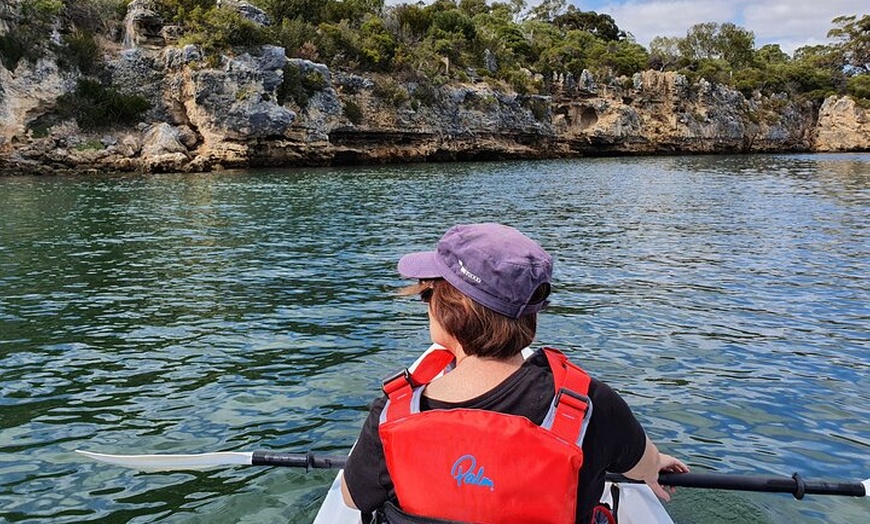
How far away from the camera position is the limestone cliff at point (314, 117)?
115ft

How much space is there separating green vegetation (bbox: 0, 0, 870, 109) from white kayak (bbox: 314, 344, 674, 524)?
38647mm

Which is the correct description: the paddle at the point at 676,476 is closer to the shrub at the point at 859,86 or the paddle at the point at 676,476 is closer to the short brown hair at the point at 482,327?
the short brown hair at the point at 482,327

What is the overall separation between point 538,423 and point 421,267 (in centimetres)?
73

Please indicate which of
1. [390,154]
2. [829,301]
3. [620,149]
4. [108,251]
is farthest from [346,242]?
[620,149]

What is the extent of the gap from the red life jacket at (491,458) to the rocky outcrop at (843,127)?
276 feet

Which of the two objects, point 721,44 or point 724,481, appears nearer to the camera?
point 724,481

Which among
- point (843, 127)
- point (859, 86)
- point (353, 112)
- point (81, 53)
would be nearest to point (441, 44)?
point (353, 112)

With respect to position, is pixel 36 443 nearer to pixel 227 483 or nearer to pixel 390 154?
pixel 227 483

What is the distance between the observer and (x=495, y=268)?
2348 mm

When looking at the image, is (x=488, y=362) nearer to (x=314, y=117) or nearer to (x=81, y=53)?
(x=314, y=117)

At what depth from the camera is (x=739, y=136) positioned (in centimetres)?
6975

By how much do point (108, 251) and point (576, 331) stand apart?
A: 999 cm

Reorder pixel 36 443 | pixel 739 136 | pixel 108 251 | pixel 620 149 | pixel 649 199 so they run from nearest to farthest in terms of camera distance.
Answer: pixel 36 443 < pixel 108 251 < pixel 649 199 < pixel 620 149 < pixel 739 136

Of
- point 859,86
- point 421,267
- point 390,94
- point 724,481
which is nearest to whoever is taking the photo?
point 421,267
